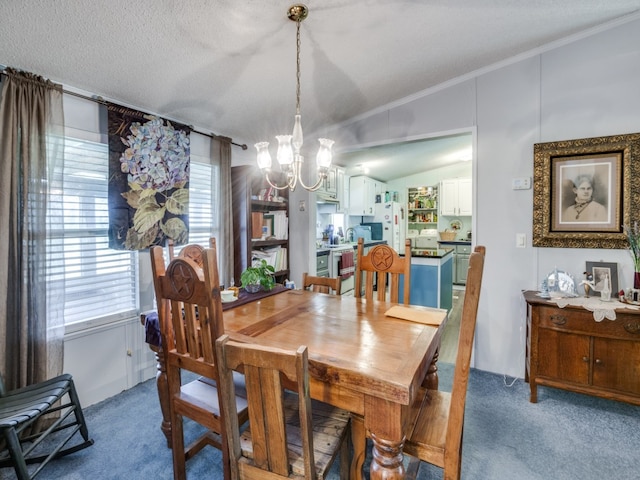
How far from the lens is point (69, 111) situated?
2152 mm

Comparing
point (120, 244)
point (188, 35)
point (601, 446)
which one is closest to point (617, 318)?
point (601, 446)

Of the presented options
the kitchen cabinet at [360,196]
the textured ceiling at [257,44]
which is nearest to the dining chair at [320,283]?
the textured ceiling at [257,44]

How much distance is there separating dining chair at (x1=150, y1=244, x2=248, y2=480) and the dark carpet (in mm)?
450

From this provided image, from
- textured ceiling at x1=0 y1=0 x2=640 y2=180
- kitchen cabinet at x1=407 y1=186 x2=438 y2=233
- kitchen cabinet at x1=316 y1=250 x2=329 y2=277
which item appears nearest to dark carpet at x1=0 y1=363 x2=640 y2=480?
kitchen cabinet at x1=316 y1=250 x2=329 y2=277

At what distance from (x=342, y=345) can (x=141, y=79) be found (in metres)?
2.26

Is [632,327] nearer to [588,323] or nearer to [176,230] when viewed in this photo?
[588,323]

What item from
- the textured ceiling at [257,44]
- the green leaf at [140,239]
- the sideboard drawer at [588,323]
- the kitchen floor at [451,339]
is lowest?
the kitchen floor at [451,339]

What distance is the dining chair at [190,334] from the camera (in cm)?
128

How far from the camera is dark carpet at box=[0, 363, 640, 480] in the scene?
5.47ft

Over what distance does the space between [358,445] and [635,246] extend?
7.97ft

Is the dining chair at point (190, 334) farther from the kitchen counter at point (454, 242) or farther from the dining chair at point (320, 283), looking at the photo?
the kitchen counter at point (454, 242)

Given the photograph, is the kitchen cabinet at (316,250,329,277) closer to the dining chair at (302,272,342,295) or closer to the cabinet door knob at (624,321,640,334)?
the dining chair at (302,272,342,295)

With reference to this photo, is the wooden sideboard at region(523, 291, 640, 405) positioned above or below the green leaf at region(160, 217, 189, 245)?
below

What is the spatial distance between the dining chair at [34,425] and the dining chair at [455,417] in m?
1.77
